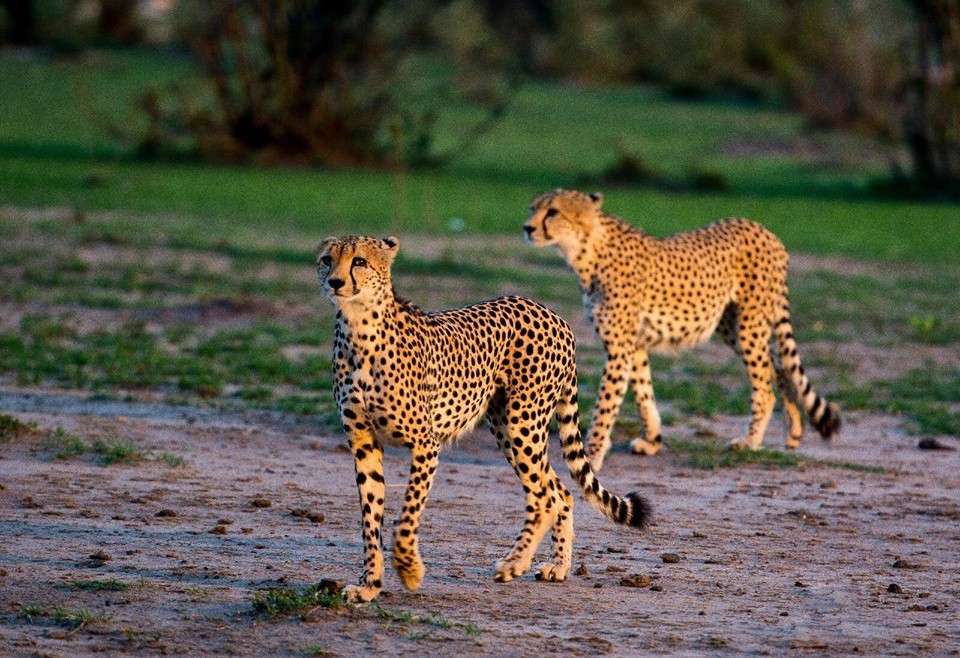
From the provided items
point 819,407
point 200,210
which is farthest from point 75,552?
point 200,210

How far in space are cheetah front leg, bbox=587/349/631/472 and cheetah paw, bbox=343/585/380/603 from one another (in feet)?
9.14

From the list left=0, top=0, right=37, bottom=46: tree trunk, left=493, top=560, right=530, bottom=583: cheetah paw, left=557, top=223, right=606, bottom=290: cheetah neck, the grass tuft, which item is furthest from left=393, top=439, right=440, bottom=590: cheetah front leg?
left=0, top=0, right=37, bottom=46: tree trunk

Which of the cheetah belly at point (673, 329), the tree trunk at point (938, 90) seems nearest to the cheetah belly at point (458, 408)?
the cheetah belly at point (673, 329)

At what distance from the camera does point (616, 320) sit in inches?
336

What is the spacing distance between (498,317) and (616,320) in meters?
2.60

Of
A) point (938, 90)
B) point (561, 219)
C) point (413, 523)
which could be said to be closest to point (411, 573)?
point (413, 523)

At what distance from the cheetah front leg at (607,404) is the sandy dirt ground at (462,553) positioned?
15cm

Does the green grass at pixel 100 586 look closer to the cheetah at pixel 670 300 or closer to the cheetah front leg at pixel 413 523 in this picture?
the cheetah front leg at pixel 413 523

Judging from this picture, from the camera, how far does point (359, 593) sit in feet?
17.7

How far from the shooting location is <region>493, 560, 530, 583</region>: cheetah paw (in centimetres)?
583

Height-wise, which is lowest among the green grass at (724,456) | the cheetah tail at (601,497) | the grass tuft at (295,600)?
the grass tuft at (295,600)

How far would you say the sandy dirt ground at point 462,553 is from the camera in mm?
5137

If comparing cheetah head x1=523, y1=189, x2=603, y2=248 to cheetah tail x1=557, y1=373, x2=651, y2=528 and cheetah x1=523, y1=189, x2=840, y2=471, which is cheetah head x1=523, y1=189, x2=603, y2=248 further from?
cheetah tail x1=557, y1=373, x2=651, y2=528

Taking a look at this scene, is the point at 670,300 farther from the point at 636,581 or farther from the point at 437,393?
the point at 437,393
